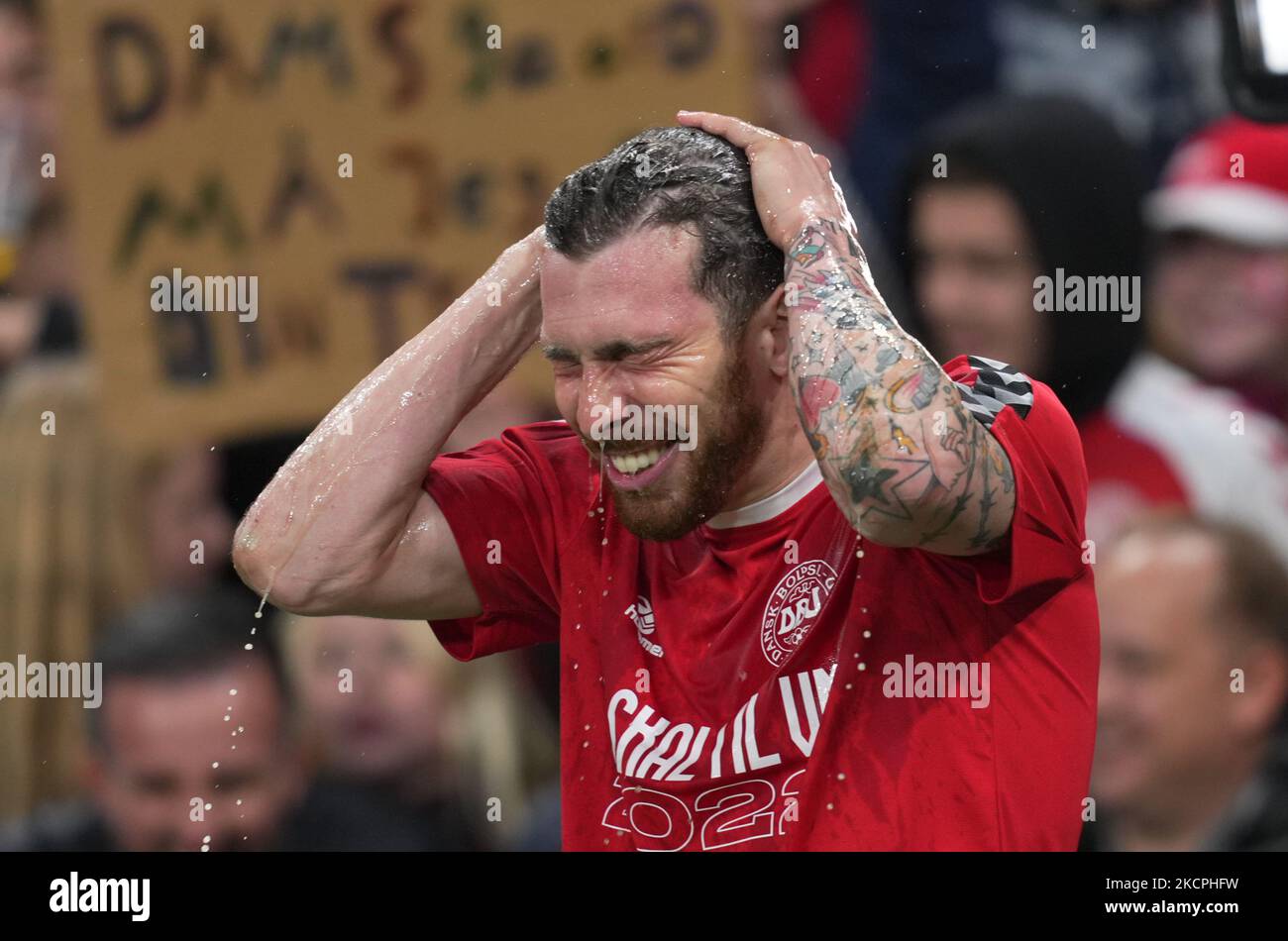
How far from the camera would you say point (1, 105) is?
5.37 meters

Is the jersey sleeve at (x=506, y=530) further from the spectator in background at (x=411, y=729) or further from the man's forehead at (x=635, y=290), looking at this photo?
the spectator in background at (x=411, y=729)

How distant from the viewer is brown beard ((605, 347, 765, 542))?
8.82ft

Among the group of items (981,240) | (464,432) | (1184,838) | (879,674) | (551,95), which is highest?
(551,95)

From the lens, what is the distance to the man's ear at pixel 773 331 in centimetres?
275

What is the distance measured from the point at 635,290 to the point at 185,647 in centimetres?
257

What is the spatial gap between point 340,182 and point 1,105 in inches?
46.1

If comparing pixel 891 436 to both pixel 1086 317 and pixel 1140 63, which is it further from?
pixel 1140 63

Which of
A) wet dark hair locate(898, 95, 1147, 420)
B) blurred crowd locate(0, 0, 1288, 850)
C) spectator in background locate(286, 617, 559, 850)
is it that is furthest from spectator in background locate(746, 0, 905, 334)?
spectator in background locate(286, 617, 559, 850)

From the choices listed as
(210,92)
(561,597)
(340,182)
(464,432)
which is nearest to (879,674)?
(561,597)

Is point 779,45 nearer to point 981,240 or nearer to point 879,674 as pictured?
point 981,240

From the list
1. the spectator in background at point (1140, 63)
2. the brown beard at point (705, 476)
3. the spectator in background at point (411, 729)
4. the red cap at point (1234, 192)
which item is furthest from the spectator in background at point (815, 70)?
the brown beard at point (705, 476)

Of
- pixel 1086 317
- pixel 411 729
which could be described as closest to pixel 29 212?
pixel 411 729

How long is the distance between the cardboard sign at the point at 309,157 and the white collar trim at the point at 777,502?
86.4 inches

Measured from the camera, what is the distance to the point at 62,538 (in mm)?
5480
